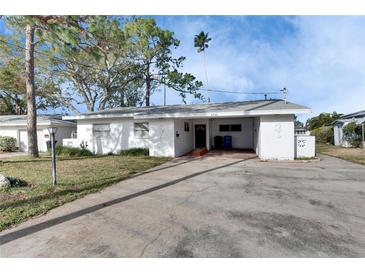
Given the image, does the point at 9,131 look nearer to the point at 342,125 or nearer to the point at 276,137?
the point at 276,137

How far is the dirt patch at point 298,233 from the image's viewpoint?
9.62ft

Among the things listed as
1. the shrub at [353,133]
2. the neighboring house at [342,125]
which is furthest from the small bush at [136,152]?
the neighboring house at [342,125]

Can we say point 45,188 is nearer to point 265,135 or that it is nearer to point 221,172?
point 221,172

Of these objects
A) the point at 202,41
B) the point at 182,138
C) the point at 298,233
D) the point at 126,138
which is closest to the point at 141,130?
the point at 126,138

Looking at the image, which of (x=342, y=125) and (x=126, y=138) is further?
(x=342, y=125)

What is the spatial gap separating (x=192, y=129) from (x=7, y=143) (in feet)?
47.9

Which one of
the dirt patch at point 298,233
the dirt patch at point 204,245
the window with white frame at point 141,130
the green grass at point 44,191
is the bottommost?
the dirt patch at point 298,233

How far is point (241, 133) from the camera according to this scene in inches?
656

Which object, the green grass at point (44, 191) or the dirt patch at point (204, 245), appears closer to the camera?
the dirt patch at point (204, 245)

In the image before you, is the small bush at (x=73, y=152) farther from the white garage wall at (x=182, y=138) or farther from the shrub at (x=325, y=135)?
the shrub at (x=325, y=135)

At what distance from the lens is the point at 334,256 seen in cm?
276
